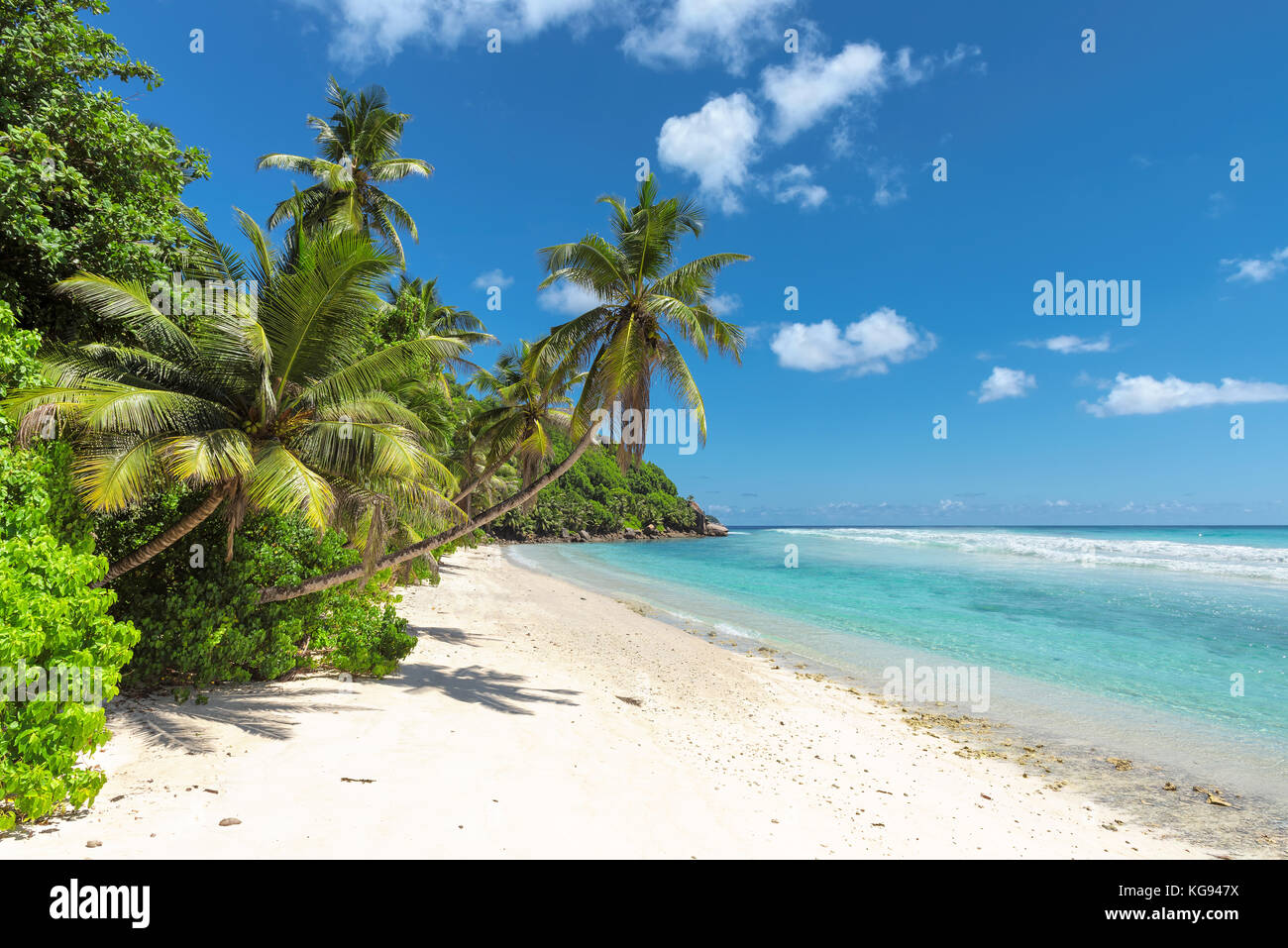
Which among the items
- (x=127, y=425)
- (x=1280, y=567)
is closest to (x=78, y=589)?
(x=127, y=425)

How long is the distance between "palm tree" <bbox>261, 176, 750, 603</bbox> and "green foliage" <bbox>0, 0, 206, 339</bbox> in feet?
21.5

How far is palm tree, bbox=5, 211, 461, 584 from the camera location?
6332 millimetres

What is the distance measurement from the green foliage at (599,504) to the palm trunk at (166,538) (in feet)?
217

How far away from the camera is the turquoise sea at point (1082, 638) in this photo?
A: 31.6ft

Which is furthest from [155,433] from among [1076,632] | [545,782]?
[1076,632]

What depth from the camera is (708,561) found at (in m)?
52.8

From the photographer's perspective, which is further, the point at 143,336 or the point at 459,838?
the point at 143,336

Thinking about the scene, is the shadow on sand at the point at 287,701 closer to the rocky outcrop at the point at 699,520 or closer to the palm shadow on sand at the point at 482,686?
the palm shadow on sand at the point at 482,686

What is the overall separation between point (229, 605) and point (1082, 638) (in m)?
22.6

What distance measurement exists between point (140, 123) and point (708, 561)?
4842 centimetres

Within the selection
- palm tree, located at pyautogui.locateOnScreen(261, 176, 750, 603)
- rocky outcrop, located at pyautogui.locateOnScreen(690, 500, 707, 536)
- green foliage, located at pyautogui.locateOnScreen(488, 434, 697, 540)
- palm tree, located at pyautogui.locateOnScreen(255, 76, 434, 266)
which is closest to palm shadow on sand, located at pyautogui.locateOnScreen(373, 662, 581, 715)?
palm tree, located at pyautogui.locateOnScreen(261, 176, 750, 603)

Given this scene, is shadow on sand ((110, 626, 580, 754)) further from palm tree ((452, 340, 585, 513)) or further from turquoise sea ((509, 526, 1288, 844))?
turquoise sea ((509, 526, 1288, 844))
